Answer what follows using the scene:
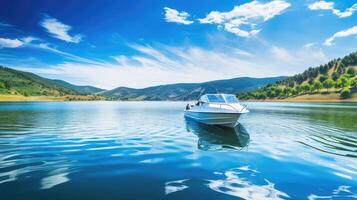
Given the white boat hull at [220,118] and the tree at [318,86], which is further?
the tree at [318,86]

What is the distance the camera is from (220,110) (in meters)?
26.9

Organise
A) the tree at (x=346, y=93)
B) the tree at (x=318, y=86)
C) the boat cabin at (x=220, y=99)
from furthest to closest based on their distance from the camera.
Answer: the tree at (x=318, y=86), the tree at (x=346, y=93), the boat cabin at (x=220, y=99)

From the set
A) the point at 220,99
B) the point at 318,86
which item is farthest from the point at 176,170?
the point at 318,86

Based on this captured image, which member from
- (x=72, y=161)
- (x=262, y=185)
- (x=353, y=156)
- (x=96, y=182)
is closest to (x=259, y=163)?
(x=262, y=185)

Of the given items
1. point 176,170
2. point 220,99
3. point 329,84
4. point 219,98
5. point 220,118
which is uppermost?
point 329,84

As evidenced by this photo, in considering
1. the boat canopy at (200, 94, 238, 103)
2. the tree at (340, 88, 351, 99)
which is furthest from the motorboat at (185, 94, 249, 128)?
the tree at (340, 88, 351, 99)

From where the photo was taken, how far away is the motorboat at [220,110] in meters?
26.0

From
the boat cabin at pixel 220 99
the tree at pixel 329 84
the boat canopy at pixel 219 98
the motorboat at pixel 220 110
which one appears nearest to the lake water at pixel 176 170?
the motorboat at pixel 220 110

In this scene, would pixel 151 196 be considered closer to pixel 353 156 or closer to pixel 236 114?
pixel 353 156

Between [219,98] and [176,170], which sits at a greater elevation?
[219,98]

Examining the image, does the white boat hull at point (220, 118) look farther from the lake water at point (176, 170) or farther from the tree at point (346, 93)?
the tree at point (346, 93)

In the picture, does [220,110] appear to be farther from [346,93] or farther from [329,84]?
[329,84]

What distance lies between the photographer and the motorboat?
25969 mm

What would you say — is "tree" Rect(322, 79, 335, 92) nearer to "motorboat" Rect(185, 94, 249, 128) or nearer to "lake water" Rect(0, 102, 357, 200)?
"motorboat" Rect(185, 94, 249, 128)
